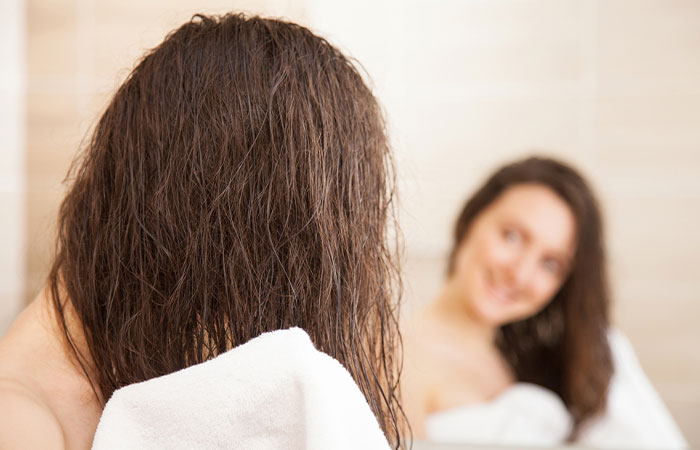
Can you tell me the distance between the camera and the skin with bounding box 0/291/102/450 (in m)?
0.38

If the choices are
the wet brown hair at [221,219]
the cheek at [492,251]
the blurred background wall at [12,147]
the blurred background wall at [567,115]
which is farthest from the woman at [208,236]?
the blurred background wall at [12,147]

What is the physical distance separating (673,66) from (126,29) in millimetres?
844

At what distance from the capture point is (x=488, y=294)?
3.18 feet

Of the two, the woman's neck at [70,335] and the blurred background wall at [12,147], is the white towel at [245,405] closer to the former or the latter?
the woman's neck at [70,335]

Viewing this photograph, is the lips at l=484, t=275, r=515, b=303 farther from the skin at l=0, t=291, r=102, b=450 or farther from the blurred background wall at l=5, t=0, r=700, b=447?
the skin at l=0, t=291, r=102, b=450

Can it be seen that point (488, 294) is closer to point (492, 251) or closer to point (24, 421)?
point (492, 251)

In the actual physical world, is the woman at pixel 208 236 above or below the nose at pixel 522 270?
above

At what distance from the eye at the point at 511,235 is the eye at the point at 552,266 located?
5 cm

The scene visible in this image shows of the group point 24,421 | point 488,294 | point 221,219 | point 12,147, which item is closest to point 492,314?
point 488,294

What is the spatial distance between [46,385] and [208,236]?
150 mm

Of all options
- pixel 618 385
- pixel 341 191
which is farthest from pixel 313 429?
pixel 618 385

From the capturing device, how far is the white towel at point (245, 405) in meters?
0.33

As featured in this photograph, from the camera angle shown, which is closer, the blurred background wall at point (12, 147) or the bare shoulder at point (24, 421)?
the bare shoulder at point (24, 421)

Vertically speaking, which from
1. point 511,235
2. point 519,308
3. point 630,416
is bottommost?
point 630,416
